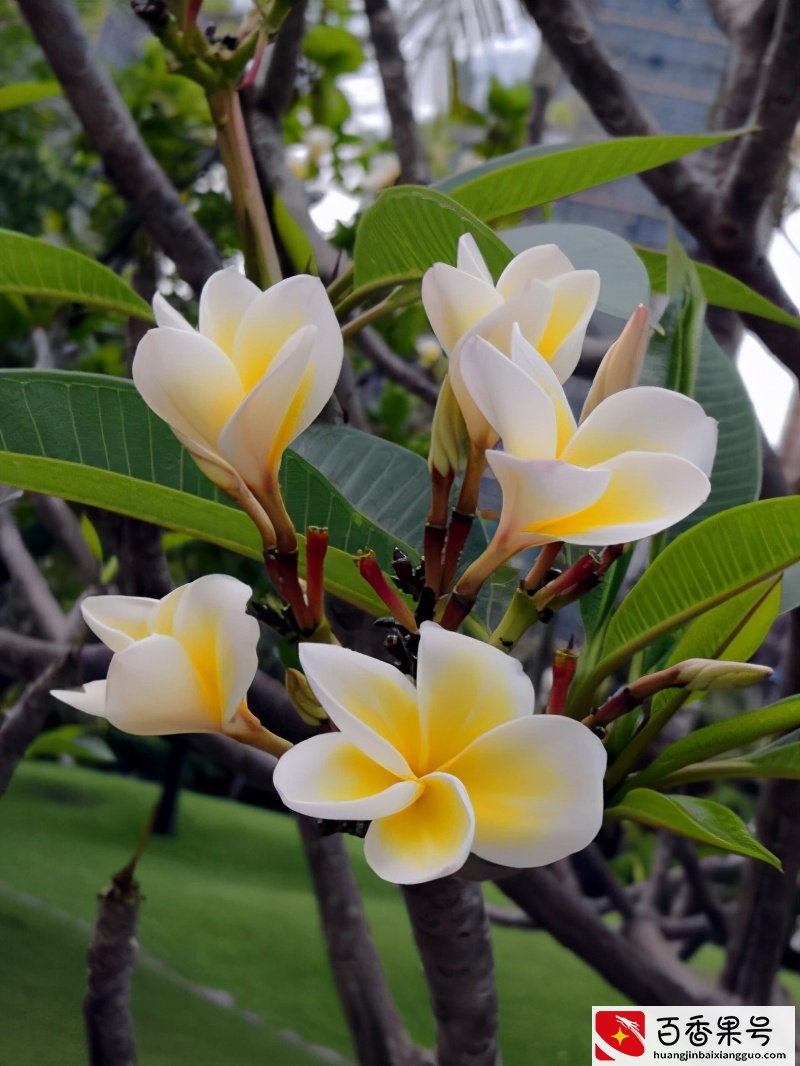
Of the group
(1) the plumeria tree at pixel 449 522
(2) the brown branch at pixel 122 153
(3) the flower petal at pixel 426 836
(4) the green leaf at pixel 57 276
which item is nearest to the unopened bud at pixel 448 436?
(1) the plumeria tree at pixel 449 522

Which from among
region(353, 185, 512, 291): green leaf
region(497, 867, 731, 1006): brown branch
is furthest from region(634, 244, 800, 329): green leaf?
region(497, 867, 731, 1006): brown branch

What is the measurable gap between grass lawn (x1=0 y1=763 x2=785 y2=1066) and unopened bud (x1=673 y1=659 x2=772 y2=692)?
0.51 meters

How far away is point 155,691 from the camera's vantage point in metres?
0.23

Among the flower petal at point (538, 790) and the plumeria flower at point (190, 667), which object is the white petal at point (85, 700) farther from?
the flower petal at point (538, 790)

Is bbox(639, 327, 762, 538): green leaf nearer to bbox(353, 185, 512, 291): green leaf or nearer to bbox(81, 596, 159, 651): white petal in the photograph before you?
bbox(353, 185, 512, 291): green leaf

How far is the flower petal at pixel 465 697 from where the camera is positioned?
0.69 feet

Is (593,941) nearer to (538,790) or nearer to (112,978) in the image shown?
(112,978)

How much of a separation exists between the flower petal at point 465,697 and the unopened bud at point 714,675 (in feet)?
0.22

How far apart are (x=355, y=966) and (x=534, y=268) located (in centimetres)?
55

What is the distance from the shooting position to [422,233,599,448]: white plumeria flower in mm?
251

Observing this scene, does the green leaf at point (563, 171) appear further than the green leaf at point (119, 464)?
Yes

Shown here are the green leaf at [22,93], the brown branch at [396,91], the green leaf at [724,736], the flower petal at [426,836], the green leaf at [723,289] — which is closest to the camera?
the flower petal at [426,836]

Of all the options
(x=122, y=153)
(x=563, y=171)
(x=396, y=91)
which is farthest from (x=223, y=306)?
(x=396, y=91)

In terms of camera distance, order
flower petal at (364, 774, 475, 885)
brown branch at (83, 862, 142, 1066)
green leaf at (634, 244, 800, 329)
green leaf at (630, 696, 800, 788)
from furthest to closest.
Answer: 1. brown branch at (83, 862, 142, 1066)
2. green leaf at (634, 244, 800, 329)
3. green leaf at (630, 696, 800, 788)
4. flower petal at (364, 774, 475, 885)
